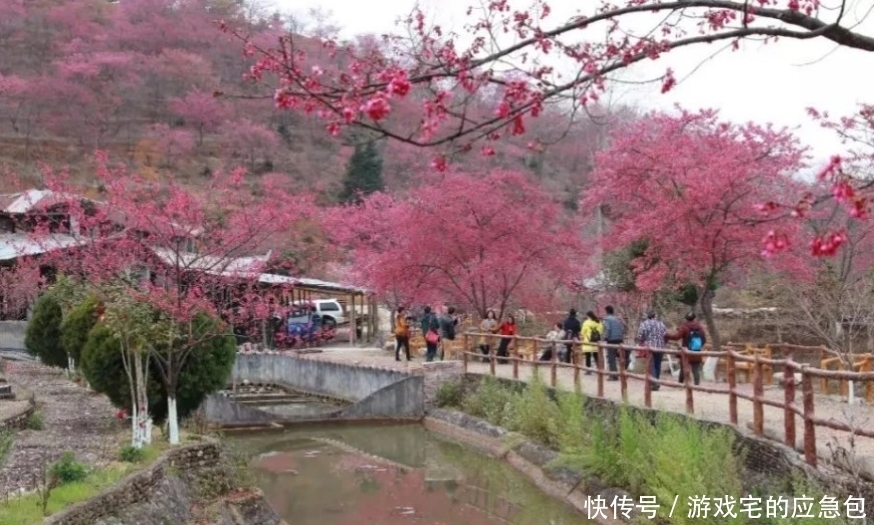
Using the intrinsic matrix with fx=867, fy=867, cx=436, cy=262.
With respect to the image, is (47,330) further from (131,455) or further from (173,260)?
(131,455)

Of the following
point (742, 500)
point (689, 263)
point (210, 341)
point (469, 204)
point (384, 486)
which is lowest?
point (384, 486)

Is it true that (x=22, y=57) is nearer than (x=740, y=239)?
No

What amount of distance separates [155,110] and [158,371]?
43418 mm

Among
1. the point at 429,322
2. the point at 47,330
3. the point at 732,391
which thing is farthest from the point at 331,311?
the point at 732,391

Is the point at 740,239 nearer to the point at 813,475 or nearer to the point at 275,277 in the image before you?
the point at 813,475

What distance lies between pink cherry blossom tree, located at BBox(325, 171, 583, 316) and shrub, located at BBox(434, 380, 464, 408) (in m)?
3.20

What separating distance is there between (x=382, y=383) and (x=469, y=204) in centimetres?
489

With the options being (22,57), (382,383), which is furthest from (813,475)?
(22,57)

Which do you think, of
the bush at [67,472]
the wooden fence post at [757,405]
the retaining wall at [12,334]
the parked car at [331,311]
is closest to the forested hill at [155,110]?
the parked car at [331,311]

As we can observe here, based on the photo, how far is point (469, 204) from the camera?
21328 mm

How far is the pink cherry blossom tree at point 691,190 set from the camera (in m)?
15.6

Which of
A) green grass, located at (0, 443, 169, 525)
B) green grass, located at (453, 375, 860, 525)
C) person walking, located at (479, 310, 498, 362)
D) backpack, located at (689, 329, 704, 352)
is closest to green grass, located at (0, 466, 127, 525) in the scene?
green grass, located at (0, 443, 169, 525)

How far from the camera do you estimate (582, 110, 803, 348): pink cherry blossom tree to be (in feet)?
51.3

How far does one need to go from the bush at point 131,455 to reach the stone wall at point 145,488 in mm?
211
